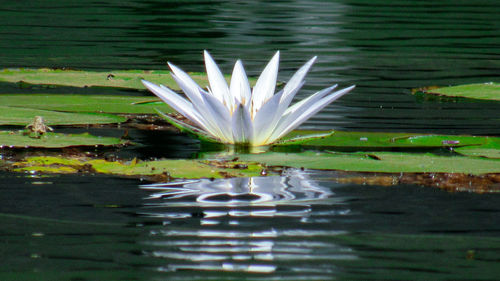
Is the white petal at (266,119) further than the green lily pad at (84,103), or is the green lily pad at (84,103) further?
the green lily pad at (84,103)

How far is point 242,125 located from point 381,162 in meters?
0.63

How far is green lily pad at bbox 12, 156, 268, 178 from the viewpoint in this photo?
3163mm

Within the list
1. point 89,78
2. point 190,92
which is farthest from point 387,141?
point 89,78

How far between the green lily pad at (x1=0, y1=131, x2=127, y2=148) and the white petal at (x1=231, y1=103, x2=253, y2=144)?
19.3 inches

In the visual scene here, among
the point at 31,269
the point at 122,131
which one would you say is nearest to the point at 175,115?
the point at 122,131

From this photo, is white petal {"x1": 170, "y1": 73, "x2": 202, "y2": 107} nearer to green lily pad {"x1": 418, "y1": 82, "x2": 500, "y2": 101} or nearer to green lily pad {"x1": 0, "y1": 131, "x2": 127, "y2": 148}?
green lily pad {"x1": 0, "y1": 131, "x2": 127, "y2": 148}

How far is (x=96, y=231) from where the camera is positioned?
98.6 inches

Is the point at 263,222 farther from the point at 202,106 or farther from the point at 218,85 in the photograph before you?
the point at 218,85

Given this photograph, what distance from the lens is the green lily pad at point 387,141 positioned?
12.4ft

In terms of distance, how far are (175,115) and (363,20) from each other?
859 centimetres

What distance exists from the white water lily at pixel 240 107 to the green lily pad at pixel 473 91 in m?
1.93

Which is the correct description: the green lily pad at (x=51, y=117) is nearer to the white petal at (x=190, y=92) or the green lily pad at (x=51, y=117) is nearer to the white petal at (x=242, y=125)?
the white petal at (x=190, y=92)

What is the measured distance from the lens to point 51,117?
4.21m

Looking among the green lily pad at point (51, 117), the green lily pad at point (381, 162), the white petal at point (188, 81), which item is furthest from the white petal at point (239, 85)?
the green lily pad at point (51, 117)
